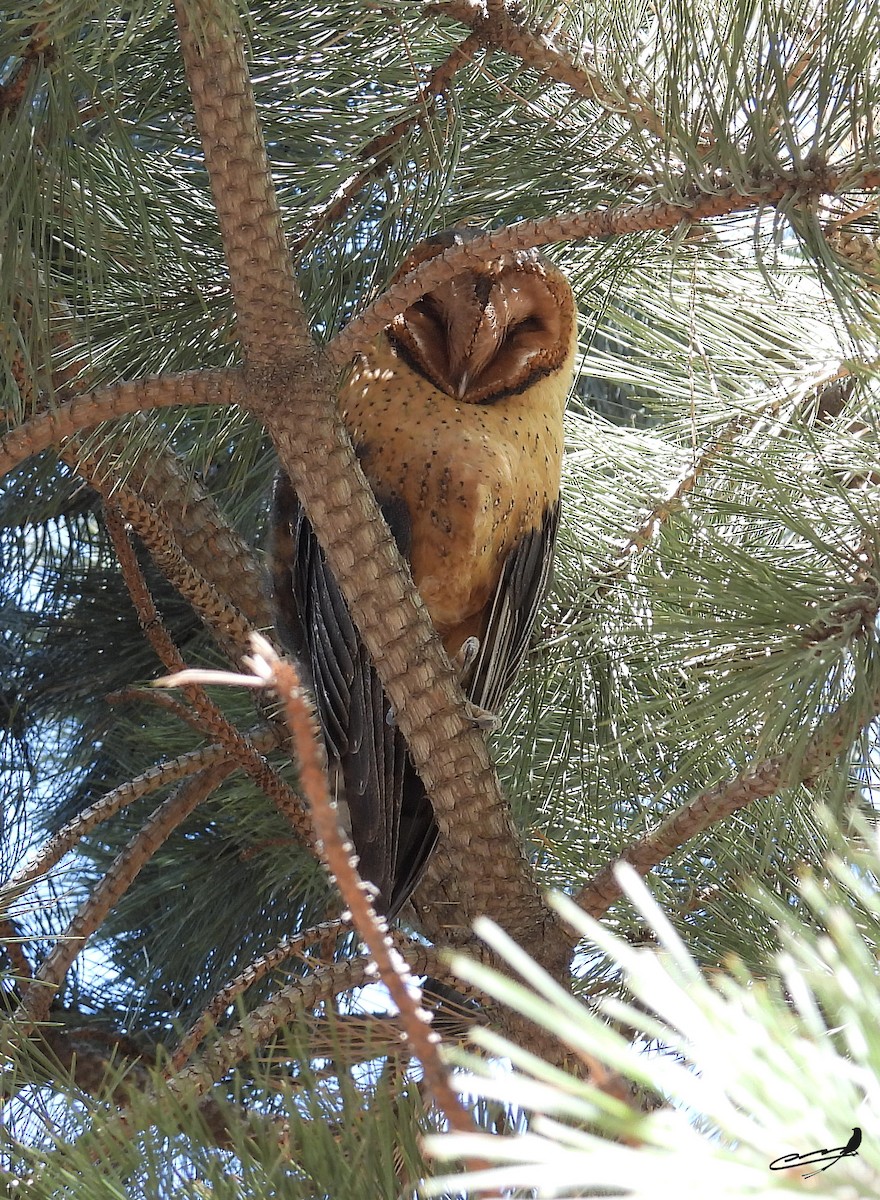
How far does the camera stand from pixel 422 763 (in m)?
1.11

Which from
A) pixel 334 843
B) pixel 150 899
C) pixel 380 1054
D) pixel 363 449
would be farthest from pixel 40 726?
pixel 334 843

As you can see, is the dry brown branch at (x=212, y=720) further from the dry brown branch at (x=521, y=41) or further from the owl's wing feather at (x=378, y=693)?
the dry brown branch at (x=521, y=41)

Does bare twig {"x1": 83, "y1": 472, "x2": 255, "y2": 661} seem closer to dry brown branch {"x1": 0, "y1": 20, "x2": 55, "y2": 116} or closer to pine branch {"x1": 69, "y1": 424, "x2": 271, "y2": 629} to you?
pine branch {"x1": 69, "y1": 424, "x2": 271, "y2": 629}

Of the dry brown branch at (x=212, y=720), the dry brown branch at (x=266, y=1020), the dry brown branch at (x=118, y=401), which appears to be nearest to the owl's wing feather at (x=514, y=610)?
the dry brown branch at (x=212, y=720)

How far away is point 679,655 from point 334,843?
2.67 ft

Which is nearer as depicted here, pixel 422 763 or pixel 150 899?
pixel 422 763

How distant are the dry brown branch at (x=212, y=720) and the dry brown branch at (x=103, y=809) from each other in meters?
0.03

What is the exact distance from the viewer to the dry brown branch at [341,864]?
378mm

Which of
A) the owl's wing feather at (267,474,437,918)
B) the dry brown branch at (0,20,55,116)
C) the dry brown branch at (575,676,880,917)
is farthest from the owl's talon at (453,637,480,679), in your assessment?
the dry brown branch at (0,20,55,116)

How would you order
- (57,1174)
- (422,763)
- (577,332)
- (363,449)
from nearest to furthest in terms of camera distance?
(57,1174) < (422,763) < (363,449) < (577,332)

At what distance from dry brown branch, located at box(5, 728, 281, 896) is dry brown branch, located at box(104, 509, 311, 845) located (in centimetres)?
3

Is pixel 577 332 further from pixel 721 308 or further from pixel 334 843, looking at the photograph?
pixel 334 843

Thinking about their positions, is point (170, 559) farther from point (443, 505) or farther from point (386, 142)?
point (386, 142)

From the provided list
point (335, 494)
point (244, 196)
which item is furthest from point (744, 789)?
point (244, 196)
